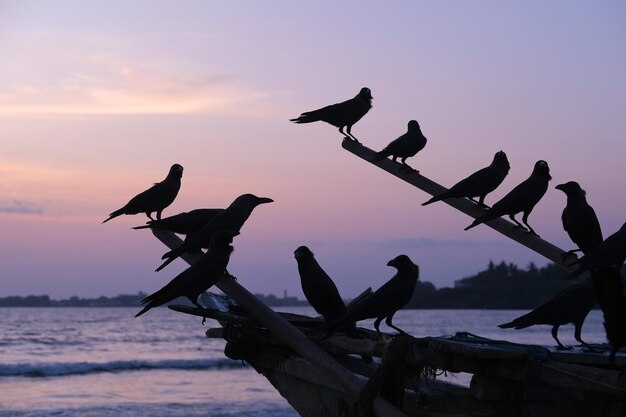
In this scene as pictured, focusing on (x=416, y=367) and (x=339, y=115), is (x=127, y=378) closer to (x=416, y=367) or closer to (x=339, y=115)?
(x=339, y=115)

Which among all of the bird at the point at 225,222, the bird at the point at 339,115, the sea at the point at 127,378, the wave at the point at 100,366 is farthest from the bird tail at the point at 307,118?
the wave at the point at 100,366

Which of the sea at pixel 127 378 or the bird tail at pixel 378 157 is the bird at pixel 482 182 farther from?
the sea at pixel 127 378

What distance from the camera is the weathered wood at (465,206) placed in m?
7.91

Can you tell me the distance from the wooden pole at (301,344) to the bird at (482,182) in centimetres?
206

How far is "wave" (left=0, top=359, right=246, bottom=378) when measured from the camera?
35053 millimetres

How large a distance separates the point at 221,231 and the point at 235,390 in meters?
21.5

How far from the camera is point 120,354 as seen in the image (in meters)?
43.7

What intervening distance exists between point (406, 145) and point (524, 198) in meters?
1.81

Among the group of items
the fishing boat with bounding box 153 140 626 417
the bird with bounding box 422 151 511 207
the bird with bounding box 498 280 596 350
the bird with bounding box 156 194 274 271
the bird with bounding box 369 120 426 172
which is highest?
the bird with bounding box 369 120 426 172

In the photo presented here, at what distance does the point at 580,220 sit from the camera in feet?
25.6

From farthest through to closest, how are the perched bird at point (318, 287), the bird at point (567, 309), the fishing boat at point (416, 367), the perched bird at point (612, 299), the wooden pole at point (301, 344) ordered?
the perched bird at point (318, 287)
the bird at point (567, 309)
the wooden pole at point (301, 344)
the fishing boat at point (416, 367)
the perched bird at point (612, 299)

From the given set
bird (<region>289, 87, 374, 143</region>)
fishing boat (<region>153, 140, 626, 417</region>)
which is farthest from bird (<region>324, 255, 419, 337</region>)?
bird (<region>289, 87, 374, 143</region>)

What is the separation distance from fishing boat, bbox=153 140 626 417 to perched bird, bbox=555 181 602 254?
204 millimetres

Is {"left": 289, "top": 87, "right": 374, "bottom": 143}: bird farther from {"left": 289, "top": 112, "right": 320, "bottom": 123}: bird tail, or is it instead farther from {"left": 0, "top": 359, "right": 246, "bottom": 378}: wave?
{"left": 0, "top": 359, "right": 246, "bottom": 378}: wave
